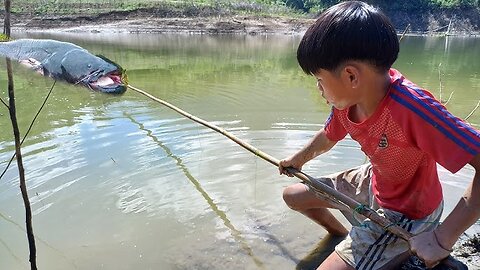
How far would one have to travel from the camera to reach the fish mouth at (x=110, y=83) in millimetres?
6840

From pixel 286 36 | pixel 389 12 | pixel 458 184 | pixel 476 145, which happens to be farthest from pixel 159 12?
pixel 476 145

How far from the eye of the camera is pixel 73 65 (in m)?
7.10

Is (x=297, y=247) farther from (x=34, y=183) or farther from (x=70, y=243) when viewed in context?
(x=34, y=183)

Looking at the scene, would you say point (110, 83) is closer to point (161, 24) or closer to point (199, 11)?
point (161, 24)

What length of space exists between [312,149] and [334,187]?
227mm

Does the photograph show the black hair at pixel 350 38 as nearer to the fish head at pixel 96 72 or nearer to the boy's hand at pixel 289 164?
the boy's hand at pixel 289 164

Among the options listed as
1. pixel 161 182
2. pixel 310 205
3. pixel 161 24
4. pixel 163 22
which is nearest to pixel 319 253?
pixel 310 205

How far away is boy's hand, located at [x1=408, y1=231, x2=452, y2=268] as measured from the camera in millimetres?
1474

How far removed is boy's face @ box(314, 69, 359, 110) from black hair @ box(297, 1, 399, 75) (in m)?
0.04

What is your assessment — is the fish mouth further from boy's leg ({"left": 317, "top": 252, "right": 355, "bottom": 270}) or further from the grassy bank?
the grassy bank

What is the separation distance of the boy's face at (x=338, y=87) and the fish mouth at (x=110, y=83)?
5.68 m

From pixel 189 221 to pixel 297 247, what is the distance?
30.9 inches

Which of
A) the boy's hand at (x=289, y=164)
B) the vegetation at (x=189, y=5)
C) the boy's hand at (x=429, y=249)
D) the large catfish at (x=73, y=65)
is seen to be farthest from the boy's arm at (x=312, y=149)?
the vegetation at (x=189, y=5)

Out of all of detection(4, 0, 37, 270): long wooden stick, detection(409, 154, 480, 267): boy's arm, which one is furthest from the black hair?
detection(4, 0, 37, 270): long wooden stick
